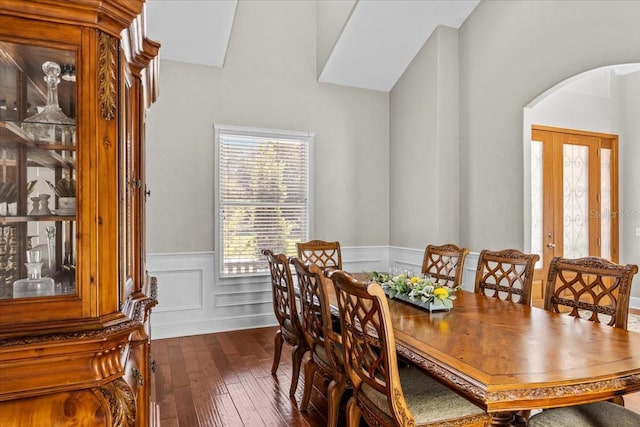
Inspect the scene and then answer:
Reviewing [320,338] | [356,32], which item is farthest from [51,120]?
[356,32]

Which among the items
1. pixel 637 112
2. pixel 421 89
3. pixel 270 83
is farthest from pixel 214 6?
pixel 637 112

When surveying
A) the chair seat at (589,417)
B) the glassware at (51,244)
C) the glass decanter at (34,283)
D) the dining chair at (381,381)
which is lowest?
the chair seat at (589,417)

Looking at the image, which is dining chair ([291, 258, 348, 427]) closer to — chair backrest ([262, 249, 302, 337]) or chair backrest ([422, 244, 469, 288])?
chair backrest ([262, 249, 302, 337])

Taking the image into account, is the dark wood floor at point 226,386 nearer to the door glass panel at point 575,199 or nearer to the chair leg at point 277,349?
the chair leg at point 277,349

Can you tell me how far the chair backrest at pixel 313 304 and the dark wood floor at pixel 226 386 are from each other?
568 millimetres

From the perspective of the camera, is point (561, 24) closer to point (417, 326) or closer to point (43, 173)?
point (417, 326)

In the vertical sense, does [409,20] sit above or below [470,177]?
above

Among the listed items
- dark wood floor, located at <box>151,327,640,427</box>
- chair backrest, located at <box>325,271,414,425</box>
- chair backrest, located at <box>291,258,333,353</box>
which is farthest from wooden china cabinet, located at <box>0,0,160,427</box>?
dark wood floor, located at <box>151,327,640,427</box>

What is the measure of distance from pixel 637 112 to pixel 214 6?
5.97m

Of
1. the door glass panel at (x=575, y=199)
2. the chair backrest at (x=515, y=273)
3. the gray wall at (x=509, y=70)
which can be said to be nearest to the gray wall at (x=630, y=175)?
the door glass panel at (x=575, y=199)

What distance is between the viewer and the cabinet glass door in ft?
4.24

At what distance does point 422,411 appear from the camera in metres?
1.69

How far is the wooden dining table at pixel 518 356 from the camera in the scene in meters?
1.33

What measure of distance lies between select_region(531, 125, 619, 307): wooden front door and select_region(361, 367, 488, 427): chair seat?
13.3ft
